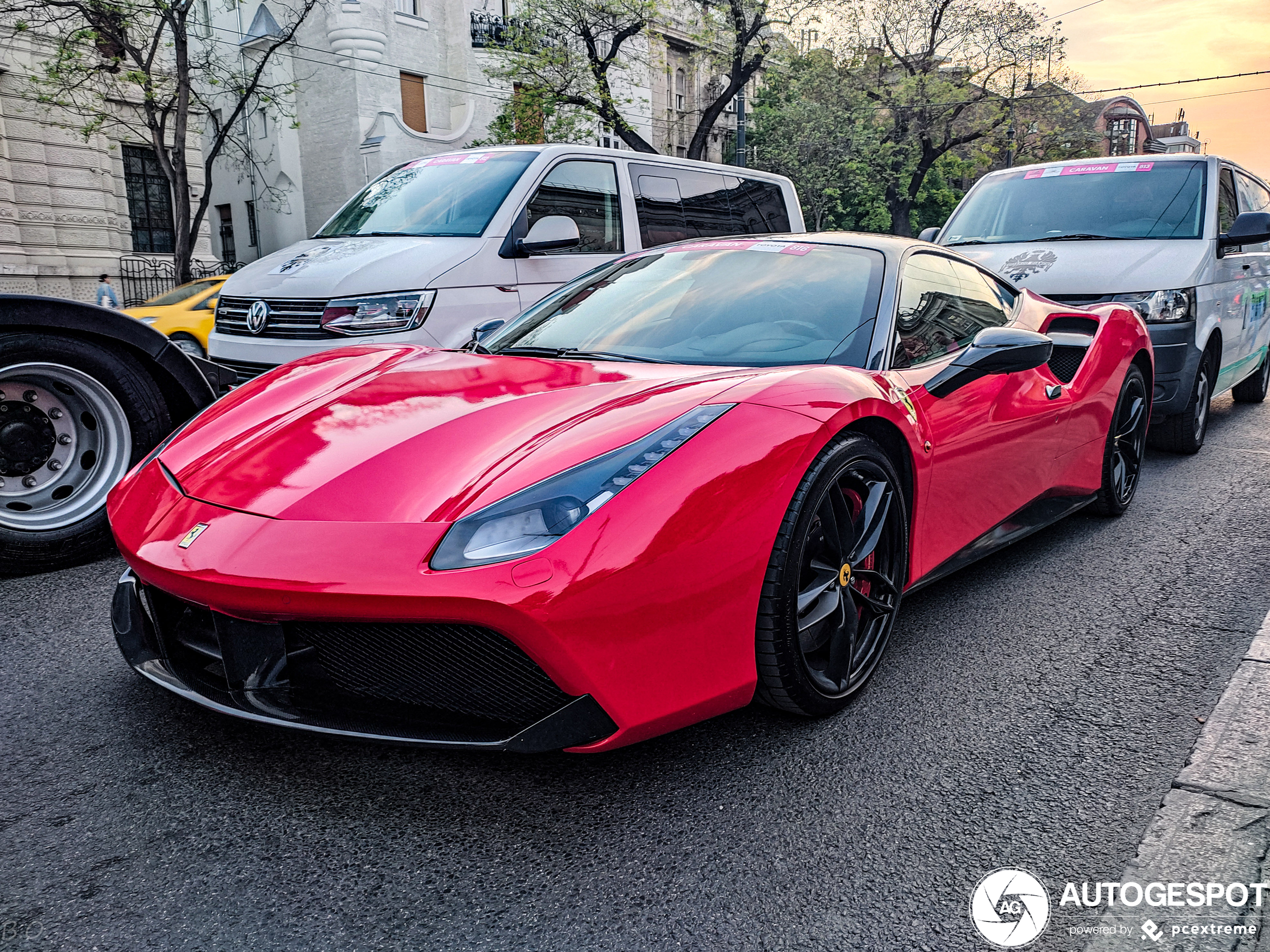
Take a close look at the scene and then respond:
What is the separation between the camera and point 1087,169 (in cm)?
650

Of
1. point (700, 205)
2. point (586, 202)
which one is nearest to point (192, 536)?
point (586, 202)

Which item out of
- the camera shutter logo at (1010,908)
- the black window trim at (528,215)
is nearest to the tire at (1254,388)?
the black window trim at (528,215)

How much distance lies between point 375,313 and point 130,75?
1360cm

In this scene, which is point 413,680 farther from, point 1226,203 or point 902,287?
point 1226,203

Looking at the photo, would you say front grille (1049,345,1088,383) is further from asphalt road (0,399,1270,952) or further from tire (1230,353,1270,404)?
tire (1230,353,1270,404)

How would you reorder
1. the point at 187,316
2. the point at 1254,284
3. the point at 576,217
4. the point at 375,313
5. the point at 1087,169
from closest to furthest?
the point at 375,313 < the point at 576,217 < the point at 1087,169 < the point at 1254,284 < the point at 187,316

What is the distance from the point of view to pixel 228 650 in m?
1.94

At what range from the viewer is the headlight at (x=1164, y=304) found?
537 cm

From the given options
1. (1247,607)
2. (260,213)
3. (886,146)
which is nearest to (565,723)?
(1247,607)

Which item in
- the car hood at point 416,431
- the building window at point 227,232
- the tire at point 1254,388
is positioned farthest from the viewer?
the building window at point 227,232

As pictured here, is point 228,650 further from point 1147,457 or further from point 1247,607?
point 1147,457

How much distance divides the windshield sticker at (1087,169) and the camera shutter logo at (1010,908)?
5.88 meters

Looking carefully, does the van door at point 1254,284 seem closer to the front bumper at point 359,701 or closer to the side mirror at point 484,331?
the side mirror at point 484,331

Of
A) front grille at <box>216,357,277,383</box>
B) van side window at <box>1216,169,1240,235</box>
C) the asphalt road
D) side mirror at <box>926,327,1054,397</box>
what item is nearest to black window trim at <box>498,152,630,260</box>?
front grille at <box>216,357,277,383</box>
